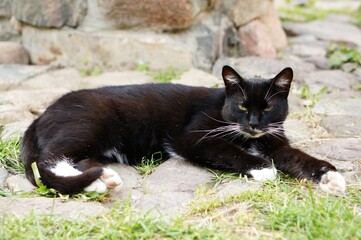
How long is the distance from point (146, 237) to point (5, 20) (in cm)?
407

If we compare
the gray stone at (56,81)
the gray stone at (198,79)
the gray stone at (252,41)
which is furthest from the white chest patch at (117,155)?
the gray stone at (252,41)

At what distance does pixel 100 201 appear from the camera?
262cm

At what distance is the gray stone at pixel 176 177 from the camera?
2.84 meters

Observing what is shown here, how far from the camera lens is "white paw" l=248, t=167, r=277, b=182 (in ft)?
9.39

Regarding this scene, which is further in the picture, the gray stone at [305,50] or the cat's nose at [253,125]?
the gray stone at [305,50]

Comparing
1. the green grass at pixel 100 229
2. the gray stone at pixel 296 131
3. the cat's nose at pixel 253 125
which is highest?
the cat's nose at pixel 253 125

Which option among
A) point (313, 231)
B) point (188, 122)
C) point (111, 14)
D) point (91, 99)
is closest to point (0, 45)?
point (111, 14)

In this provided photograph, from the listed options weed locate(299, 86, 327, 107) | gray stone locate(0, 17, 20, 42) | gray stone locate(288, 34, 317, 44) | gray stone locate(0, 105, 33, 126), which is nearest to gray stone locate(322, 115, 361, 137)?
weed locate(299, 86, 327, 107)

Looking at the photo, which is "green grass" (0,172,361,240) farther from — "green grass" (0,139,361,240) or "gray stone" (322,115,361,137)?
"gray stone" (322,115,361,137)

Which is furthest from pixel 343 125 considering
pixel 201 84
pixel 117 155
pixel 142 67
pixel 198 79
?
pixel 142 67

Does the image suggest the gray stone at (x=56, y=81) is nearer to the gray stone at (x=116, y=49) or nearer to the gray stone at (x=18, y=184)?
the gray stone at (x=116, y=49)

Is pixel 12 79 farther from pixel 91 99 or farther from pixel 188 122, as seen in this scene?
pixel 188 122

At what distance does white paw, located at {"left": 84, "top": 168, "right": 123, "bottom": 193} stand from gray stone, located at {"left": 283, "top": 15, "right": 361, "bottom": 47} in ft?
15.5

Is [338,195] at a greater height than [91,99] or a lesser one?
lesser
